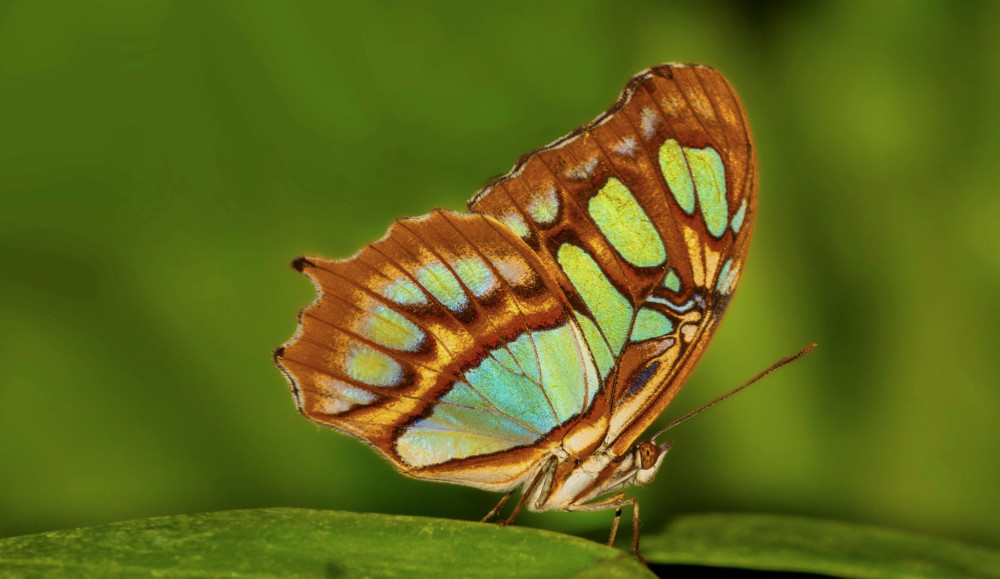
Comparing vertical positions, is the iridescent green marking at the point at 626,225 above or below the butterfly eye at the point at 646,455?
above

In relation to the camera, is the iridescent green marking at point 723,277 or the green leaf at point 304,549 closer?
the green leaf at point 304,549

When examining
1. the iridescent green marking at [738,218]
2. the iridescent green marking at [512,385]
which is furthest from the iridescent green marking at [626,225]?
the iridescent green marking at [512,385]

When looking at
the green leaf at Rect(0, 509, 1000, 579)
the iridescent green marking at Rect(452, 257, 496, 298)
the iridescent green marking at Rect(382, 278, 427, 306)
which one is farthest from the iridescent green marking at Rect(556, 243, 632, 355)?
the green leaf at Rect(0, 509, 1000, 579)

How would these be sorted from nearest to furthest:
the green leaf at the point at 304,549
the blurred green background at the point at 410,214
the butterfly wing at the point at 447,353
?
1. the green leaf at the point at 304,549
2. the butterfly wing at the point at 447,353
3. the blurred green background at the point at 410,214

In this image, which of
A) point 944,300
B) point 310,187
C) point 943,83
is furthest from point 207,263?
point 943,83

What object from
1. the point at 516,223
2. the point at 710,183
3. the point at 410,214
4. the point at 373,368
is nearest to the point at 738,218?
the point at 710,183

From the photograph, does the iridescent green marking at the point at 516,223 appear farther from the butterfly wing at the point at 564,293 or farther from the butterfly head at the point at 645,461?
the butterfly head at the point at 645,461

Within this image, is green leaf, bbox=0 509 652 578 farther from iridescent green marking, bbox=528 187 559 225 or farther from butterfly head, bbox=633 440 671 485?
iridescent green marking, bbox=528 187 559 225
